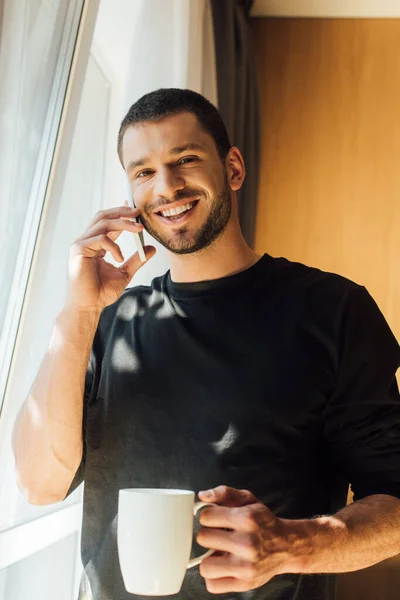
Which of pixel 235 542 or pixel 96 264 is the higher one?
pixel 96 264

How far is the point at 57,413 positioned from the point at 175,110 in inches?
20.1

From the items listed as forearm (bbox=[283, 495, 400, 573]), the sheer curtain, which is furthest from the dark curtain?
forearm (bbox=[283, 495, 400, 573])

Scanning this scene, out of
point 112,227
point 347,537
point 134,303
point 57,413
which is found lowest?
point 347,537

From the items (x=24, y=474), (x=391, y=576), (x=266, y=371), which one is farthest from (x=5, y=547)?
(x=391, y=576)

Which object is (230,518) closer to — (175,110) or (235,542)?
(235,542)

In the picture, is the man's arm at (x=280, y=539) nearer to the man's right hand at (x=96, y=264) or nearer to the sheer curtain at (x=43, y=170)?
the man's right hand at (x=96, y=264)

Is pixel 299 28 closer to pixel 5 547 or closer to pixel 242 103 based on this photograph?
pixel 242 103

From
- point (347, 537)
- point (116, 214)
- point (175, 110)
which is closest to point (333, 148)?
point (175, 110)

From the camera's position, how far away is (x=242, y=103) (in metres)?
2.33

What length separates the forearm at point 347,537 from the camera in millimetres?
706

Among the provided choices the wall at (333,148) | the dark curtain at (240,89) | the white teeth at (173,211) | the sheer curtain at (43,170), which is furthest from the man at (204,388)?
the wall at (333,148)

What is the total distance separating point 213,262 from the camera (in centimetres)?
107

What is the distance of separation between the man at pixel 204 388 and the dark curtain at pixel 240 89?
4.01 ft

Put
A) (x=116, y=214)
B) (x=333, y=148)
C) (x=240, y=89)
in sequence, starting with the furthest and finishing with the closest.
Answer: (x=333, y=148) < (x=240, y=89) < (x=116, y=214)
